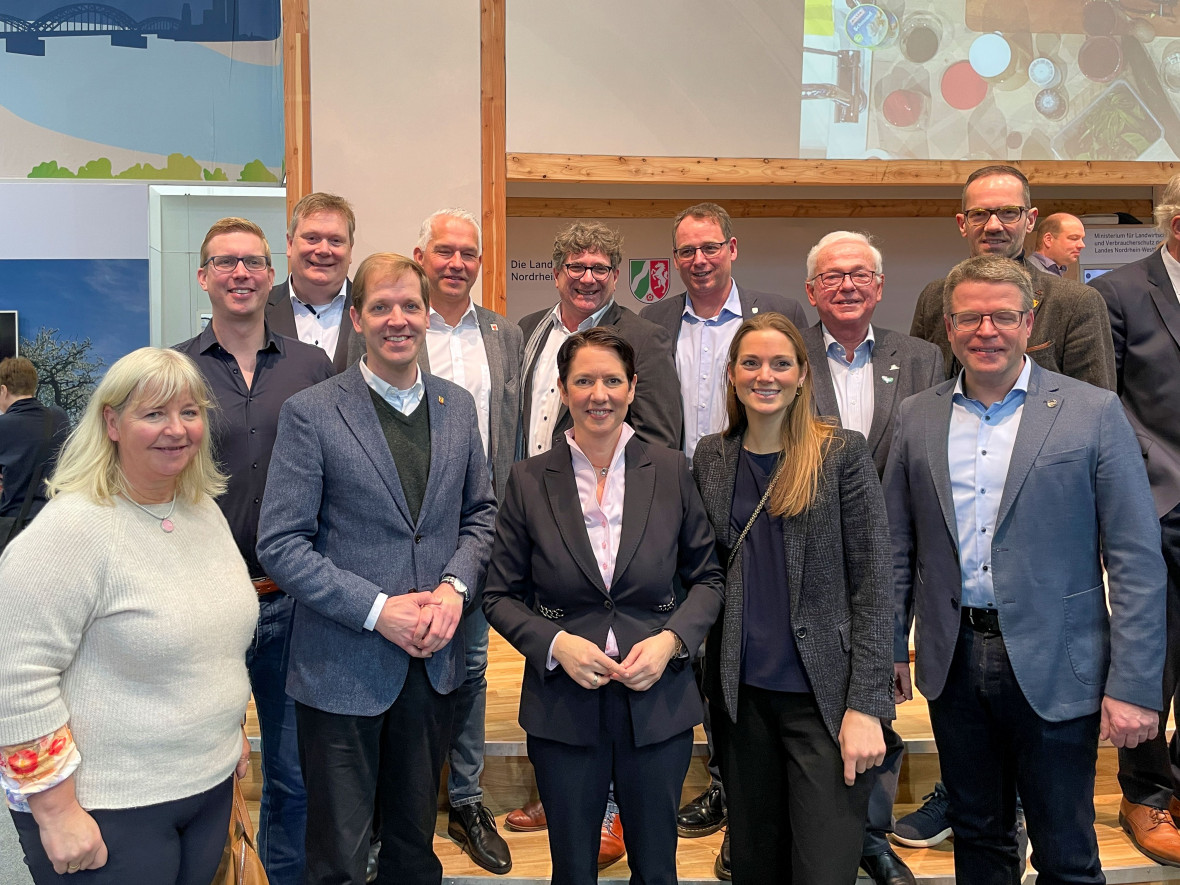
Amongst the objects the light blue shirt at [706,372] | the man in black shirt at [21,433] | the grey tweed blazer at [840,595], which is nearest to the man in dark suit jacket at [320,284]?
the light blue shirt at [706,372]

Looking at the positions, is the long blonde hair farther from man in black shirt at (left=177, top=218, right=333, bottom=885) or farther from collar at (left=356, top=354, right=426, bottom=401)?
man in black shirt at (left=177, top=218, right=333, bottom=885)

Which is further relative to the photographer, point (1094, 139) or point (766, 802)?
point (1094, 139)

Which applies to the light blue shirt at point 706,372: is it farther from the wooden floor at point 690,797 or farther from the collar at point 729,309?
the wooden floor at point 690,797

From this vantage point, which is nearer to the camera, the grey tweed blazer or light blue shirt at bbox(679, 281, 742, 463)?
the grey tweed blazer

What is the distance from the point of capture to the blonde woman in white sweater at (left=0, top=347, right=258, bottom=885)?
1584 mm

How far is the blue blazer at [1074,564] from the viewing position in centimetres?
205

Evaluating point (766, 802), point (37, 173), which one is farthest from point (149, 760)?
point (37, 173)

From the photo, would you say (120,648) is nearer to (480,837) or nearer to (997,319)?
(480,837)

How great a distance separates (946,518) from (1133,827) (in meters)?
1.57

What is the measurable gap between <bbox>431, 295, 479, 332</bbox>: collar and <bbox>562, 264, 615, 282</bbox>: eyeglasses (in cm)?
35

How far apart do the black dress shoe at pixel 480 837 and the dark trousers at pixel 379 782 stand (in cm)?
Answer: 58

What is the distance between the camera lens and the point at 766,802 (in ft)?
7.02

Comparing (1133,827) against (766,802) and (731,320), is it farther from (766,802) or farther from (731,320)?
(731,320)

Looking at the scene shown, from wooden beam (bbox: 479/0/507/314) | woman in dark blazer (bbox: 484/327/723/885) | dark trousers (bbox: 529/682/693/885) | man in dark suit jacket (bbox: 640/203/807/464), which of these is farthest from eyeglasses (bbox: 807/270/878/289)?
wooden beam (bbox: 479/0/507/314)
